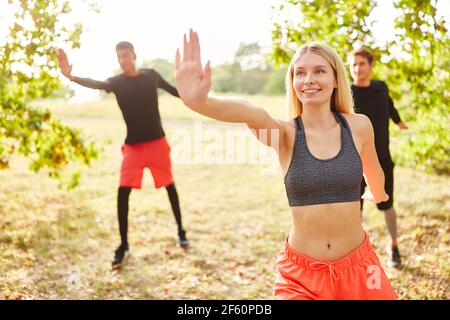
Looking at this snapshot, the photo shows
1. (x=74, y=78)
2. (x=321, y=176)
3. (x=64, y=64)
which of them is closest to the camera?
(x=321, y=176)

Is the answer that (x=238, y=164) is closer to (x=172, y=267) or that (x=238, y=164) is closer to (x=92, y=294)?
(x=172, y=267)

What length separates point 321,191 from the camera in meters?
2.30

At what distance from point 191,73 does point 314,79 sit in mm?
806

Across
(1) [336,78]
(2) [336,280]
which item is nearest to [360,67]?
(1) [336,78]

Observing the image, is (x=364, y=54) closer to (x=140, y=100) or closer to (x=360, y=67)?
(x=360, y=67)

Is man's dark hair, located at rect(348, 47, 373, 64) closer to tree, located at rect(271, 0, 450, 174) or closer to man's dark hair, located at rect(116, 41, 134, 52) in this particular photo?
tree, located at rect(271, 0, 450, 174)

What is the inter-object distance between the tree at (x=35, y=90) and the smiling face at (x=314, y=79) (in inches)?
137

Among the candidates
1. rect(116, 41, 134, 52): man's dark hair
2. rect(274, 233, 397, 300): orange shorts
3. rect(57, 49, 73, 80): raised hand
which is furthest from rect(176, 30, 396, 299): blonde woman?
rect(116, 41, 134, 52): man's dark hair

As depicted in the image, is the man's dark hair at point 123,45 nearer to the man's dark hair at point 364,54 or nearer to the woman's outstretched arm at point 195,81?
the man's dark hair at point 364,54

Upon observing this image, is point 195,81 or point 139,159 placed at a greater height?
point 195,81

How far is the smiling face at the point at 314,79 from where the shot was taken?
93.2 inches

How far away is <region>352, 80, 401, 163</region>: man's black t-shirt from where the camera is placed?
470 centimetres

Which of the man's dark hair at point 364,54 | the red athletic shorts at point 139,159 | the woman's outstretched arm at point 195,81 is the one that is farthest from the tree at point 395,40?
the woman's outstretched arm at point 195,81

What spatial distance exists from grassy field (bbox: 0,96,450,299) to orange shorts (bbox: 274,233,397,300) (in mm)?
2587
